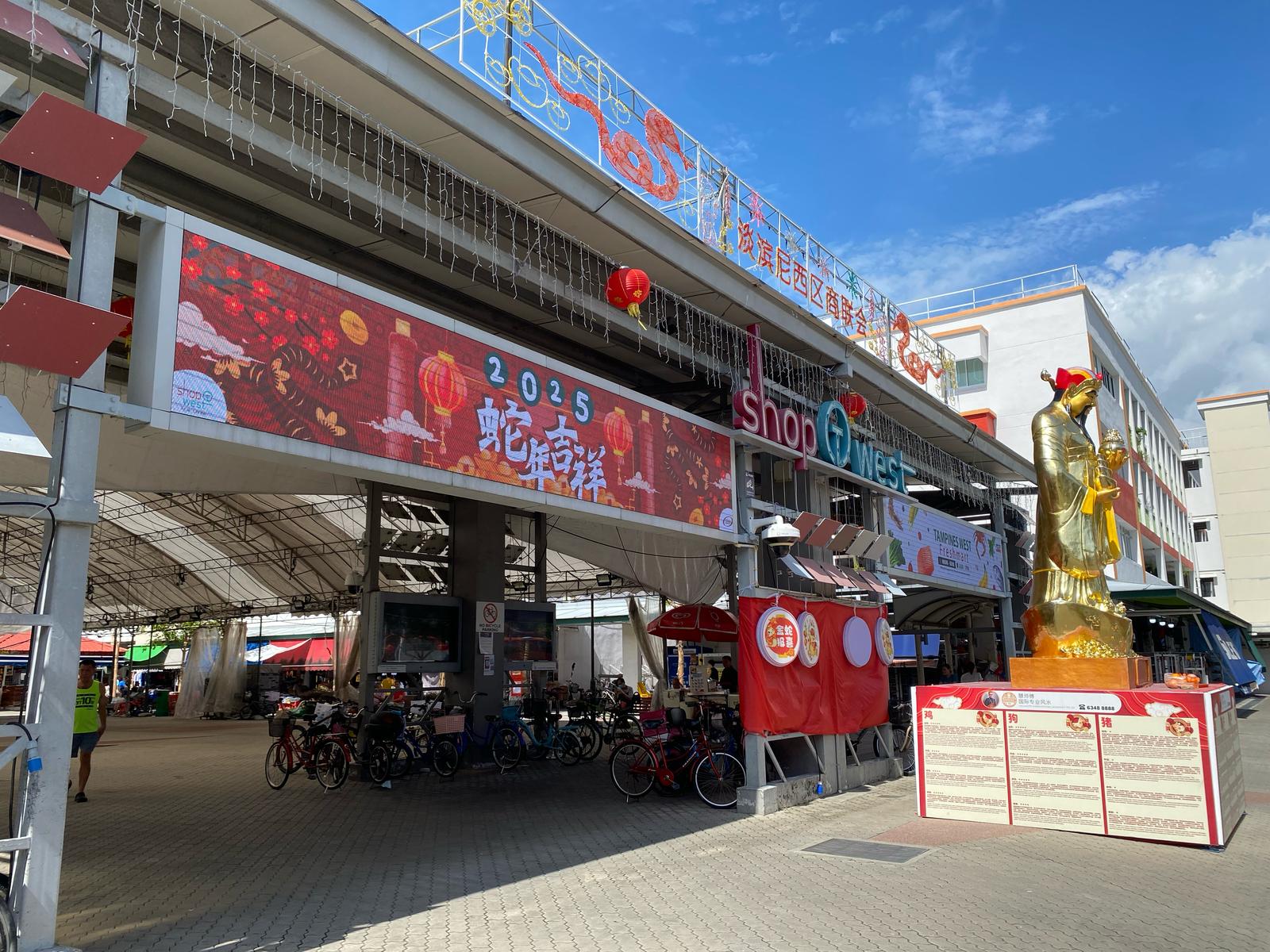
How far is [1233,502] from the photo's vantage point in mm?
46969

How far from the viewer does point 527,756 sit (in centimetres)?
1476

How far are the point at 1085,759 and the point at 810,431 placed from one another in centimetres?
479

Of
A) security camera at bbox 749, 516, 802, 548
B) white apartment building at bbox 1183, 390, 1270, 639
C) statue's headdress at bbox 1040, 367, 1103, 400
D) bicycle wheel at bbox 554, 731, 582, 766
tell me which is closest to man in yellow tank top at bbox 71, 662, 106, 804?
bicycle wheel at bbox 554, 731, 582, 766

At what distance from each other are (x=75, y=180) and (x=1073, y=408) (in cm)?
990

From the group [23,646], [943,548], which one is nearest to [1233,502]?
[943,548]

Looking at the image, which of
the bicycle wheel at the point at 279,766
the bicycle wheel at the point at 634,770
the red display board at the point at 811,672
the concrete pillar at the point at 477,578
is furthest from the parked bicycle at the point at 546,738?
the red display board at the point at 811,672

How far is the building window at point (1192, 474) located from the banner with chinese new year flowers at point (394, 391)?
49.0 m

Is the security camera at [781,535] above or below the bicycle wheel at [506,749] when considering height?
above

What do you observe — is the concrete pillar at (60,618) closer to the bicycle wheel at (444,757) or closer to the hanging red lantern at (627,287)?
the hanging red lantern at (627,287)

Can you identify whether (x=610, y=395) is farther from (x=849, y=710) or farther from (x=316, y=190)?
(x=849, y=710)

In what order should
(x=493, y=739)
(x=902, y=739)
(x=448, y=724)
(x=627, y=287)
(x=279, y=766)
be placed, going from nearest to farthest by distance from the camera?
(x=627, y=287)
(x=279, y=766)
(x=448, y=724)
(x=493, y=739)
(x=902, y=739)

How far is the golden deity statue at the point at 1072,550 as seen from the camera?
31.9 feet

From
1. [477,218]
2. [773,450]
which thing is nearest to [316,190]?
[477,218]

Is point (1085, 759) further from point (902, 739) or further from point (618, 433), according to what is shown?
point (902, 739)
